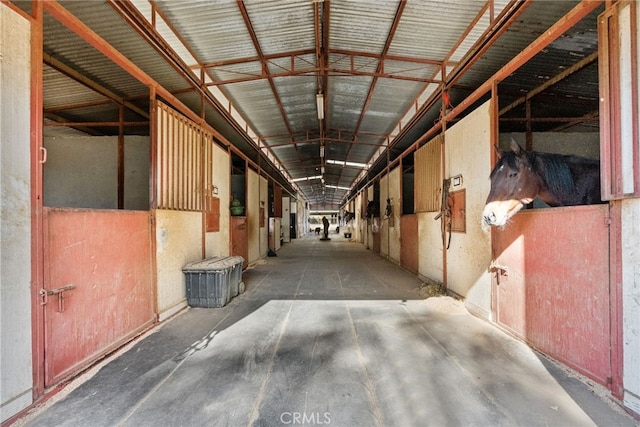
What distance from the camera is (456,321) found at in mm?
3352

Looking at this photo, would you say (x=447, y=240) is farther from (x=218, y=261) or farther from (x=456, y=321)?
(x=218, y=261)

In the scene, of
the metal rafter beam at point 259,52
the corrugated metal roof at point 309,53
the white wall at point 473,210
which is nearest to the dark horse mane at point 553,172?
the white wall at point 473,210

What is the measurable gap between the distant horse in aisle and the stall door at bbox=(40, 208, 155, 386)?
3825 mm

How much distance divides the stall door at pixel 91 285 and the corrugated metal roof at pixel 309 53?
68.2 inches

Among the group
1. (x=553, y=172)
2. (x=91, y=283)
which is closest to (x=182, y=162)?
(x=91, y=283)

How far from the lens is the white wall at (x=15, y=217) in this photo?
1661 millimetres

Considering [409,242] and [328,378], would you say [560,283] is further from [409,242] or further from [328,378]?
[409,242]

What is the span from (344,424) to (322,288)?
3.36 meters

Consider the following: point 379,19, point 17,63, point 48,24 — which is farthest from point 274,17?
point 17,63

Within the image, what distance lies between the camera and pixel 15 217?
5.68 ft

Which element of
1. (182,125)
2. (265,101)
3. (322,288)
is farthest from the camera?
(265,101)

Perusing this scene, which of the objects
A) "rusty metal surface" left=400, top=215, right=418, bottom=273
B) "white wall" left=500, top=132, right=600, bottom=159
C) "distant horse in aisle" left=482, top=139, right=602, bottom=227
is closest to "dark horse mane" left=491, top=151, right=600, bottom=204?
"distant horse in aisle" left=482, top=139, right=602, bottom=227

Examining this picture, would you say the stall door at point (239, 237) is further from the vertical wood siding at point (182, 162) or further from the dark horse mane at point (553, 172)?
the dark horse mane at point (553, 172)

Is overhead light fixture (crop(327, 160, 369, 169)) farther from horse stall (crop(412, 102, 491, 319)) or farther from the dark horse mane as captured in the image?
the dark horse mane
